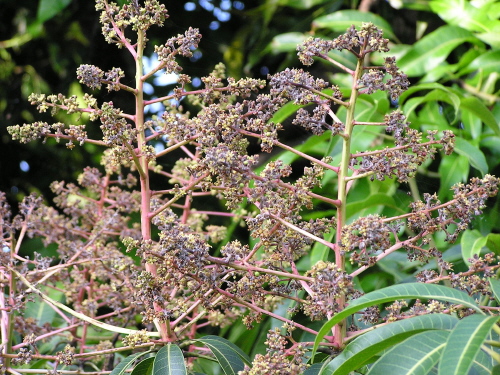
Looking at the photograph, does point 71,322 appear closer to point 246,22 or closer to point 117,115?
point 117,115

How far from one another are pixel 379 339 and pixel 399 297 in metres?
0.07

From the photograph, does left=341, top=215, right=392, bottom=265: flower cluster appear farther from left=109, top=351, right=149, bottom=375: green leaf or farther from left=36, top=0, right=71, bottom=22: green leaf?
left=36, top=0, right=71, bottom=22: green leaf

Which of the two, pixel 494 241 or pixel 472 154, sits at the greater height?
pixel 472 154

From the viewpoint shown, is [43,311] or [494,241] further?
[43,311]

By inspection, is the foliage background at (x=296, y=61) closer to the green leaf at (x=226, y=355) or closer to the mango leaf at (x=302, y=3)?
the mango leaf at (x=302, y=3)

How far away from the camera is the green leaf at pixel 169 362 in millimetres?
847

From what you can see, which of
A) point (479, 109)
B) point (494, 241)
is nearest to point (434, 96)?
point (479, 109)

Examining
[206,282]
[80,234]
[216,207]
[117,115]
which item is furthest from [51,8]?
[206,282]

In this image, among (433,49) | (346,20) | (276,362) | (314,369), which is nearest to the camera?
(276,362)

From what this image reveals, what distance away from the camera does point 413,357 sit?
0.69m

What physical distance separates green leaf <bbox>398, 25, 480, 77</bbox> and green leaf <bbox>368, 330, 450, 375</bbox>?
1.54 meters

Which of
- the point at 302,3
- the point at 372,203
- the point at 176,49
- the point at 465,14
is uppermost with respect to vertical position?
the point at 302,3

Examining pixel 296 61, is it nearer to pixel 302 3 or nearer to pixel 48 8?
pixel 302 3

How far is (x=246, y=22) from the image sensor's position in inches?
129
